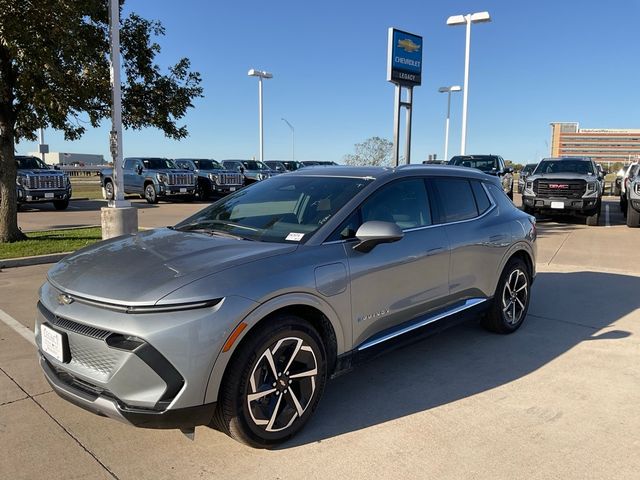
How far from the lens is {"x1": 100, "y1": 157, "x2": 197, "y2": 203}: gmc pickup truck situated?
2236 cm

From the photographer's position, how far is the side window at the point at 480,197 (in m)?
4.81

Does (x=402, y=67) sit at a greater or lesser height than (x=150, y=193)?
greater

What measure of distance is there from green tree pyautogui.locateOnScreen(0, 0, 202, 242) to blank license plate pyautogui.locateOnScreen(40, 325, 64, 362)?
6340 millimetres

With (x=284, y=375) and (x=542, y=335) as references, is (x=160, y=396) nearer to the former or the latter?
(x=284, y=375)

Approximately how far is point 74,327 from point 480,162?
54.6 feet

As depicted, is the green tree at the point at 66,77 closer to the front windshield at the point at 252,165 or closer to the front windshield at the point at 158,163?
the front windshield at the point at 158,163

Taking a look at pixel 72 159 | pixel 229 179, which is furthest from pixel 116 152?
pixel 72 159

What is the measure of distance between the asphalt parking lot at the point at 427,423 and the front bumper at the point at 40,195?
14.5 m

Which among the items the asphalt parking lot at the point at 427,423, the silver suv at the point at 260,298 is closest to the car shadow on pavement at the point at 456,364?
the asphalt parking lot at the point at 427,423

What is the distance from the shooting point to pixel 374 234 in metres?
3.28

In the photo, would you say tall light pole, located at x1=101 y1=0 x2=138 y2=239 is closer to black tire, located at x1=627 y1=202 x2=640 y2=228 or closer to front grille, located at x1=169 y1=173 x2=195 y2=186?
black tire, located at x1=627 y1=202 x2=640 y2=228

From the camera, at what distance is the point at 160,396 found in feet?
8.35

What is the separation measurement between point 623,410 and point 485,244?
1652mm

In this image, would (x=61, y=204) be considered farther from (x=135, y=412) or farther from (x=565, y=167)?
(x=135, y=412)
